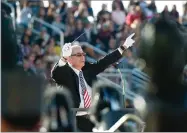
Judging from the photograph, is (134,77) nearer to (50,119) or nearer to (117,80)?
(117,80)


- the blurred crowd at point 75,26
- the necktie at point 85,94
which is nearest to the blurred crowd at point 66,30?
the blurred crowd at point 75,26

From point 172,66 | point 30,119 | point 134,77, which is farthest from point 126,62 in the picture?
point 172,66

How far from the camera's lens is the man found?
696cm

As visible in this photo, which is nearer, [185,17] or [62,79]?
[62,79]

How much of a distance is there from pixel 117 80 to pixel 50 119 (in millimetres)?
1258

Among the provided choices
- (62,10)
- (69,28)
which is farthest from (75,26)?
(62,10)

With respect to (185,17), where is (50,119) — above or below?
below

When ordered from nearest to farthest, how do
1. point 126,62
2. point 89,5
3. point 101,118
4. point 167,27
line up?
point 167,27, point 101,118, point 126,62, point 89,5

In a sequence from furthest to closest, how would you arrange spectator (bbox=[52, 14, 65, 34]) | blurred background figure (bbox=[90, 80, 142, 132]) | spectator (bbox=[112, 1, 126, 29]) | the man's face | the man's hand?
1. spectator (bbox=[112, 1, 126, 29])
2. spectator (bbox=[52, 14, 65, 34])
3. the man's hand
4. the man's face
5. blurred background figure (bbox=[90, 80, 142, 132])

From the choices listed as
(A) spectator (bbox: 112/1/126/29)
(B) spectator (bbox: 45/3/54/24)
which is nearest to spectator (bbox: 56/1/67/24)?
(B) spectator (bbox: 45/3/54/24)

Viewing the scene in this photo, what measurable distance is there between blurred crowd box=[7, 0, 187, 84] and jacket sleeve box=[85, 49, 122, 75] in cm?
12

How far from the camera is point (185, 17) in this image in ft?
26.4

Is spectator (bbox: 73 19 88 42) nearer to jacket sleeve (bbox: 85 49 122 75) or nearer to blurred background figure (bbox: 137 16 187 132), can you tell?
jacket sleeve (bbox: 85 49 122 75)

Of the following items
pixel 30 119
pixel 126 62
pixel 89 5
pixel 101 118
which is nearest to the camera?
pixel 101 118
